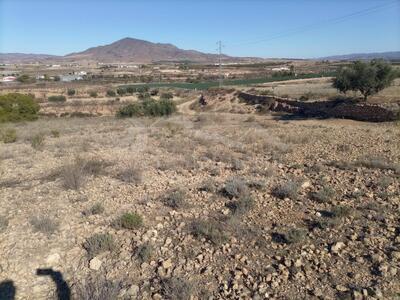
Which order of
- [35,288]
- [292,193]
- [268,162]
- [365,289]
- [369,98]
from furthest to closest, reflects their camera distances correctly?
1. [369,98]
2. [268,162]
3. [292,193]
4. [35,288]
5. [365,289]

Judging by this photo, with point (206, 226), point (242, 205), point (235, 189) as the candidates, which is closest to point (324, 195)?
point (242, 205)

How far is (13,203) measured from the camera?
9469 mm

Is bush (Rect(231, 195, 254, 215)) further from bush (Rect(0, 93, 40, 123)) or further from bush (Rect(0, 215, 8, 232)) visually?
bush (Rect(0, 93, 40, 123))

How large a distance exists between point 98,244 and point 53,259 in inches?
31.3

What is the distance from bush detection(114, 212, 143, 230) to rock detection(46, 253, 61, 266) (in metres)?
1.41

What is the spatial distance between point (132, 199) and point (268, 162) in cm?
537

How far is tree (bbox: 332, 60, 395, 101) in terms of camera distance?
3098cm

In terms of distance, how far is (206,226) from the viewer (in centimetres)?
743

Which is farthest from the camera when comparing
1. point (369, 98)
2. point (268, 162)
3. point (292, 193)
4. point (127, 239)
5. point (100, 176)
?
point (369, 98)

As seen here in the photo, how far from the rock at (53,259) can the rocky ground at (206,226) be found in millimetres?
30

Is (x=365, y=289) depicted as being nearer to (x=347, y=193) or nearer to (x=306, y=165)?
(x=347, y=193)

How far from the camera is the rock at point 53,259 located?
6.56 metres

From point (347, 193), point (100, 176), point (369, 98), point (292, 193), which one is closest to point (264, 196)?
point (292, 193)

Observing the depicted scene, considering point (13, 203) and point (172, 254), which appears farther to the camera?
point (13, 203)
